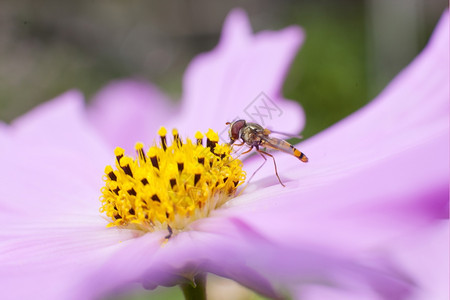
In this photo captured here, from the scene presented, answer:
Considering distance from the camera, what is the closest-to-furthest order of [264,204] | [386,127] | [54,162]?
[264,204] → [386,127] → [54,162]

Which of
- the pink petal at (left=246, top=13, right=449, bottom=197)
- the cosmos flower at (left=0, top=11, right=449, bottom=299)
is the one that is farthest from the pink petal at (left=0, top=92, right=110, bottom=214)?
the pink petal at (left=246, top=13, right=449, bottom=197)

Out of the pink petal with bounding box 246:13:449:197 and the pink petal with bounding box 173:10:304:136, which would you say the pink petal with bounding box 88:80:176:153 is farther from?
the pink petal with bounding box 246:13:449:197

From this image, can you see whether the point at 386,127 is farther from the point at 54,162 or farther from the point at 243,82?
the point at 54,162

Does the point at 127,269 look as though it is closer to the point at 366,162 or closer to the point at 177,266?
the point at 177,266

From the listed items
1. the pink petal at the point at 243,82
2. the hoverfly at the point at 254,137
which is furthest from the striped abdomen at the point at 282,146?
the pink petal at the point at 243,82

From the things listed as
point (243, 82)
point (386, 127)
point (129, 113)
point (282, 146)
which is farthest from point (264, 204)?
point (129, 113)

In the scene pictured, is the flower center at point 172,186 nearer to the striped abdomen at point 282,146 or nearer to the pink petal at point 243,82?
the striped abdomen at point 282,146
